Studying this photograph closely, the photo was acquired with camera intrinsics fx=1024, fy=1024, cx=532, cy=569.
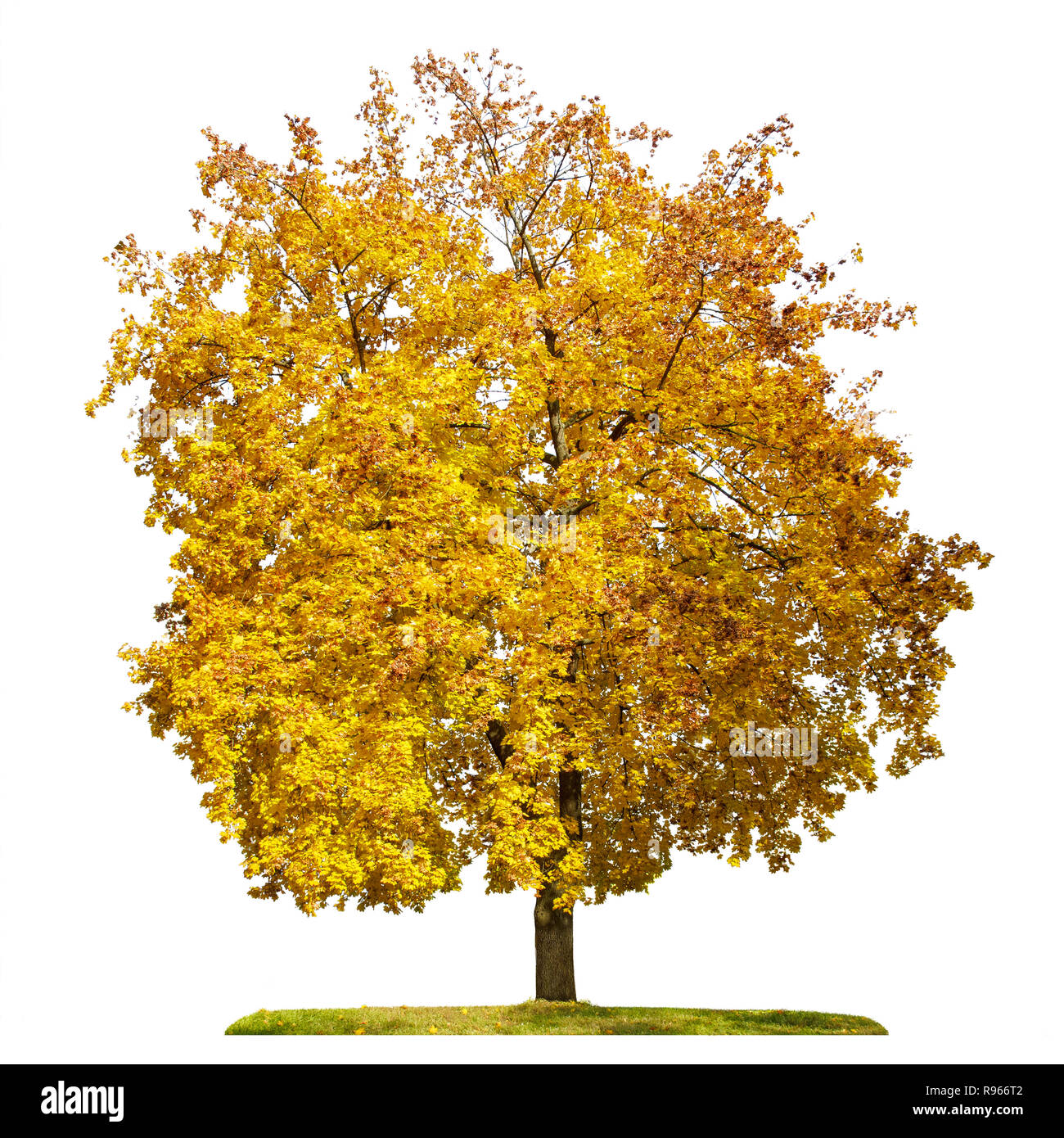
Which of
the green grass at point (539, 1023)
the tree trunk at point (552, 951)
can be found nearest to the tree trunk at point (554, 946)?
the tree trunk at point (552, 951)

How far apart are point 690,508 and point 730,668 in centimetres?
272

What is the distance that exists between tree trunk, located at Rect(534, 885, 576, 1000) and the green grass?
1.20 feet

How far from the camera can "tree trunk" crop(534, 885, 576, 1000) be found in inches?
647

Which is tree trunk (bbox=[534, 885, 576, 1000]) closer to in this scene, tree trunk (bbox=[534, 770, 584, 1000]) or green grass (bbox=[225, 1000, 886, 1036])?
tree trunk (bbox=[534, 770, 584, 1000])

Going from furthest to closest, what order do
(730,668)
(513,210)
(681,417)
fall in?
(513,210) → (681,417) → (730,668)

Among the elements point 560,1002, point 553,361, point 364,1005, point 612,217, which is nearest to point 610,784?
point 560,1002

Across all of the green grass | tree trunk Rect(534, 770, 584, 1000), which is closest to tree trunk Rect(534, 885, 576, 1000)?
tree trunk Rect(534, 770, 584, 1000)

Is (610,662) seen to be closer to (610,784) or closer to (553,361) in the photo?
(610,784)

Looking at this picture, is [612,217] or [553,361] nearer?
[553,361]

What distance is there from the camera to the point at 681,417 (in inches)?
666

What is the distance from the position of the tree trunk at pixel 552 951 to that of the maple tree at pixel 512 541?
0.05 meters

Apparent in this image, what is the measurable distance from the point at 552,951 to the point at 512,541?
6.65 metres

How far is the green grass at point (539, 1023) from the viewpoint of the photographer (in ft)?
47.5
